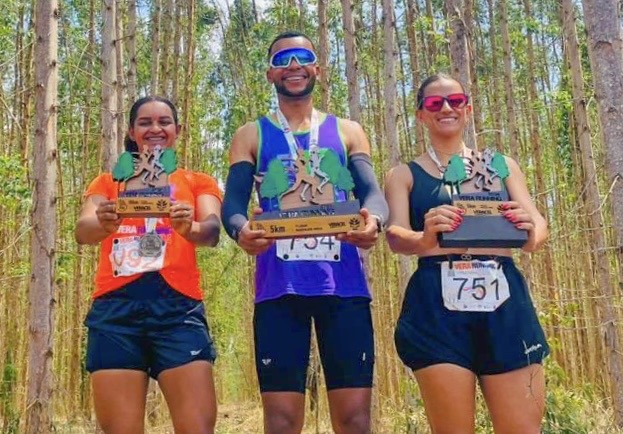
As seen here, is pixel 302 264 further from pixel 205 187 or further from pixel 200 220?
pixel 205 187

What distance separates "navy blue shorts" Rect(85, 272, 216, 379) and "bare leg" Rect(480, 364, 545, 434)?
0.97m

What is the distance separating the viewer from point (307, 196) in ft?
7.82

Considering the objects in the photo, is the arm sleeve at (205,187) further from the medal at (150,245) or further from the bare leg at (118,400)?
the bare leg at (118,400)

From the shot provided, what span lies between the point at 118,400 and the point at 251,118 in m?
8.56

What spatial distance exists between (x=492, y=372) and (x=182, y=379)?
3.38 ft

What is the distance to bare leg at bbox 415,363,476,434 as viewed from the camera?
2182mm

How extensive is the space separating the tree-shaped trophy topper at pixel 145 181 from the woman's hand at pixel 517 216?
1148mm

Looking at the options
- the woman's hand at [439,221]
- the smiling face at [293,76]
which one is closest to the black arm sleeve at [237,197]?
the smiling face at [293,76]

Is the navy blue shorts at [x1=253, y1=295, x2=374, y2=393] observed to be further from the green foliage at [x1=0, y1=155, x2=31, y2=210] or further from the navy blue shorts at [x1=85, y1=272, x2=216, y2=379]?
the green foliage at [x1=0, y1=155, x2=31, y2=210]

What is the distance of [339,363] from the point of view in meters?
2.36

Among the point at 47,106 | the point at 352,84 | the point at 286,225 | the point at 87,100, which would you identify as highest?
the point at 87,100

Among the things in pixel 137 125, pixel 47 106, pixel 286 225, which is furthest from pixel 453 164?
pixel 47 106

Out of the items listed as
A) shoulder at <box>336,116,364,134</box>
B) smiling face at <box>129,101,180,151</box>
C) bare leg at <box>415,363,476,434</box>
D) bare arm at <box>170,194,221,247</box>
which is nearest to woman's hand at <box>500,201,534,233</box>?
bare leg at <box>415,363,476,434</box>

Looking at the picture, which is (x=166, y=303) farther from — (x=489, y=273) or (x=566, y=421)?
(x=566, y=421)
